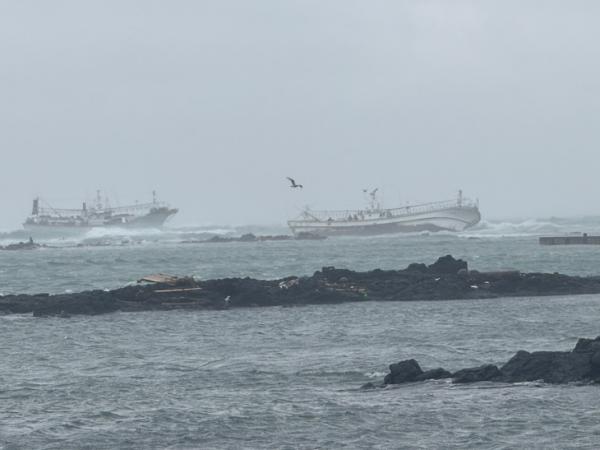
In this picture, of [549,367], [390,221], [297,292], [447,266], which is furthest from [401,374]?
[390,221]

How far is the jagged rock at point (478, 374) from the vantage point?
2655 cm

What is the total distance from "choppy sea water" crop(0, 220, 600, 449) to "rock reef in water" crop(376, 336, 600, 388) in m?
0.44

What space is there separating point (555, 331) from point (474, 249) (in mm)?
60362

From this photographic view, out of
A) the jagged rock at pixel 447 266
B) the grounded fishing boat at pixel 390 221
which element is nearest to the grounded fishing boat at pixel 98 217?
the grounded fishing boat at pixel 390 221

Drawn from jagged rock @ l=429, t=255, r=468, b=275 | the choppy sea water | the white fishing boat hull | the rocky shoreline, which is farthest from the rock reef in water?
the white fishing boat hull

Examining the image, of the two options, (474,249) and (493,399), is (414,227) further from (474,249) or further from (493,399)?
(493,399)

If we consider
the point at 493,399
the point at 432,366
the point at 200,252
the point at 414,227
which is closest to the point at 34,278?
the point at 200,252

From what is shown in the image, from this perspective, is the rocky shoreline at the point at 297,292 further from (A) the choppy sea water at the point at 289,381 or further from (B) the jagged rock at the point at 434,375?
(B) the jagged rock at the point at 434,375

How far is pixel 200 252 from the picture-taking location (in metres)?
105

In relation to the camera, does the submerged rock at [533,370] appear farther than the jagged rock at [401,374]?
No

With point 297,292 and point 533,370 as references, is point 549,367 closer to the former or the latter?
point 533,370

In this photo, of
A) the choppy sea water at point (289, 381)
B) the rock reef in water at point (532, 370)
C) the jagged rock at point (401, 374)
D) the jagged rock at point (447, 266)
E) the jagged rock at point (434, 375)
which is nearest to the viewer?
the choppy sea water at point (289, 381)

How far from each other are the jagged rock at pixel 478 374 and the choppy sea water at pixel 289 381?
42 centimetres

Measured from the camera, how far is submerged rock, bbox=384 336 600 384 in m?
25.9
